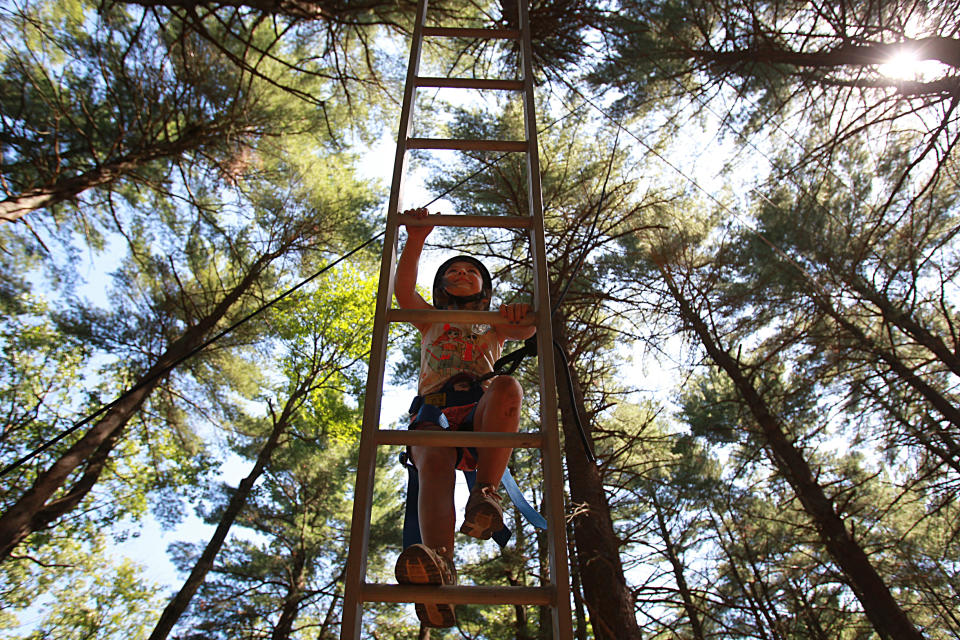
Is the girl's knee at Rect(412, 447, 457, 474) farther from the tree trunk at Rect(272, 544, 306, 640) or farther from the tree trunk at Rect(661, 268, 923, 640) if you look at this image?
the tree trunk at Rect(272, 544, 306, 640)

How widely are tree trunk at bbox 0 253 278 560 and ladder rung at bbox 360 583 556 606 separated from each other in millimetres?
3736

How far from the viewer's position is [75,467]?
5.88 m

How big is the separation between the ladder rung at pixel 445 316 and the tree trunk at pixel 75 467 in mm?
3416

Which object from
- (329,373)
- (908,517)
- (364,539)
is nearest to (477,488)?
(364,539)

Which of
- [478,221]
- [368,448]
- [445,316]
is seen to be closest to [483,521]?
[368,448]

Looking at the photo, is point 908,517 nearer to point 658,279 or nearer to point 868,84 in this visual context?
point 658,279

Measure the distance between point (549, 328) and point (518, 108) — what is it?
5287mm

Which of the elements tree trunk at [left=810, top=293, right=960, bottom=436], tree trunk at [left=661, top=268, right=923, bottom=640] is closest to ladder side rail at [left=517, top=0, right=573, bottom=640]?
tree trunk at [left=661, top=268, right=923, bottom=640]

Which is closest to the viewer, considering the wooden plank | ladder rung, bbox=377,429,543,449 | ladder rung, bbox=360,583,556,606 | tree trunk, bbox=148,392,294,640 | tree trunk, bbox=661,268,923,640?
ladder rung, bbox=360,583,556,606

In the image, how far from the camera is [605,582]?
3332 mm

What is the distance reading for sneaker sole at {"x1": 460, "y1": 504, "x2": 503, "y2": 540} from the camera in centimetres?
174

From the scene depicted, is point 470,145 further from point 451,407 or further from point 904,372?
point 904,372

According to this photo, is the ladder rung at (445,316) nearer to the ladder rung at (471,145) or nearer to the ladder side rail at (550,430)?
the ladder side rail at (550,430)

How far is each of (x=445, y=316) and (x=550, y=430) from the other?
450 millimetres
